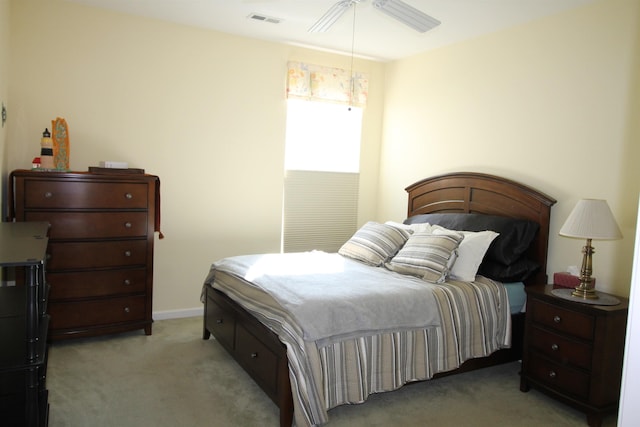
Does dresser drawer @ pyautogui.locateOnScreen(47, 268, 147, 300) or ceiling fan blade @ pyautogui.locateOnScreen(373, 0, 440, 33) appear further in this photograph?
dresser drawer @ pyautogui.locateOnScreen(47, 268, 147, 300)

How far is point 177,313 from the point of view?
422 centimetres

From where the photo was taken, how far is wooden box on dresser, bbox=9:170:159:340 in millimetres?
3250

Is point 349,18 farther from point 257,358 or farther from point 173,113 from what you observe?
point 257,358

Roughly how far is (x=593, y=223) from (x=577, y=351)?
2.38 feet

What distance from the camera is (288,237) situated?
465cm

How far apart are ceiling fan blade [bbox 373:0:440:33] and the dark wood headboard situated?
1408 millimetres

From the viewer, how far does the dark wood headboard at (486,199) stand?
331 centimetres

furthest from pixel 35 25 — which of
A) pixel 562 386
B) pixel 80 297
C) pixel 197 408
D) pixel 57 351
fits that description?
pixel 562 386

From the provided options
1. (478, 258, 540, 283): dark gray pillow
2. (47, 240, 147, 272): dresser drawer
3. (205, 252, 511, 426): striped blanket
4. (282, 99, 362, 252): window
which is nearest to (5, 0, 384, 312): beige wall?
(282, 99, 362, 252): window

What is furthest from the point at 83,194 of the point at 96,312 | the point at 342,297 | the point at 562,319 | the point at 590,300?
the point at 590,300

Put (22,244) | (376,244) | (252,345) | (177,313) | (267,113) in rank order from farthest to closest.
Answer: (267,113) < (177,313) < (376,244) < (252,345) < (22,244)

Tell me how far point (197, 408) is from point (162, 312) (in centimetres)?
169

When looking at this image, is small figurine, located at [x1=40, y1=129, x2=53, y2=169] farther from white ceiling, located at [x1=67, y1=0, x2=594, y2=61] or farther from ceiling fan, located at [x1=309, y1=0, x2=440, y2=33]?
ceiling fan, located at [x1=309, y1=0, x2=440, y2=33]

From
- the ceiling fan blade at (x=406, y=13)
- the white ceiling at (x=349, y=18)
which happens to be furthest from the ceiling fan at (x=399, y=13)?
the white ceiling at (x=349, y=18)
